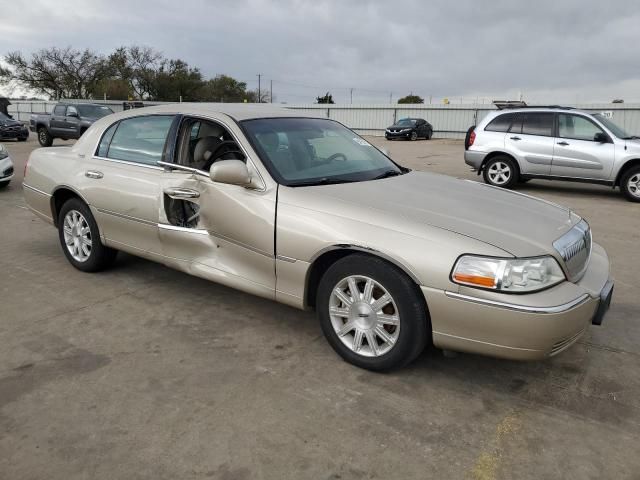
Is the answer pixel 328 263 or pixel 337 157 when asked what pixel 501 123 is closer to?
pixel 337 157

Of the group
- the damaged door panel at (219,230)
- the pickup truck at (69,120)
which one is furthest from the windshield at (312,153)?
the pickup truck at (69,120)

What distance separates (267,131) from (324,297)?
4.51 ft

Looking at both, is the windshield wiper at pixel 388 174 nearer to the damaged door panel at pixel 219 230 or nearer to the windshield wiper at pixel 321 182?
the windshield wiper at pixel 321 182

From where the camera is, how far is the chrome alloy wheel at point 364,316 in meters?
2.98

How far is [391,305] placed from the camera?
299 centimetres

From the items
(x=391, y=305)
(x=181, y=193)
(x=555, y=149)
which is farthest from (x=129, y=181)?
(x=555, y=149)

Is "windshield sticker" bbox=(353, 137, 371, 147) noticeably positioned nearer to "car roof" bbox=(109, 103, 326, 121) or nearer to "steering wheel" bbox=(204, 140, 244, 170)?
"car roof" bbox=(109, 103, 326, 121)

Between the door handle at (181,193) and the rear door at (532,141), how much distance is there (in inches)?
318

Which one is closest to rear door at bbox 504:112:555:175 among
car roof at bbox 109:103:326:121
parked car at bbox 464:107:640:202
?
parked car at bbox 464:107:640:202

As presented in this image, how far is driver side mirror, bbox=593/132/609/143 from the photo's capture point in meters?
9.41

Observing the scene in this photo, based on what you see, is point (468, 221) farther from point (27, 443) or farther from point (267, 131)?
point (27, 443)

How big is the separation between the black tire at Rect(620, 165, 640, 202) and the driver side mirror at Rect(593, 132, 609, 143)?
68 centimetres

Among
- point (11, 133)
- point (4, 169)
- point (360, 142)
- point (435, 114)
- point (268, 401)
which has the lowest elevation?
point (268, 401)

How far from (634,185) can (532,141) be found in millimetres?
1933
